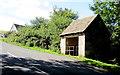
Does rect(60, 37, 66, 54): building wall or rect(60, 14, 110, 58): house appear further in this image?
rect(60, 37, 66, 54): building wall

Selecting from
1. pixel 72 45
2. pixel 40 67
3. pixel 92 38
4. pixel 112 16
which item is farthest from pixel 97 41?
pixel 40 67

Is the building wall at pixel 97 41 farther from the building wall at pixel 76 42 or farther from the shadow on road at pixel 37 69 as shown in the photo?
the shadow on road at pixel 37 69

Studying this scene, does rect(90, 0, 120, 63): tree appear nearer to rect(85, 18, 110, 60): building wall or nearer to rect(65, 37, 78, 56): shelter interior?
rect(85, 18, 110, 60): building wall

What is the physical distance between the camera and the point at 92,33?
2006cm

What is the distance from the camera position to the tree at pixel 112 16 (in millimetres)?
23422

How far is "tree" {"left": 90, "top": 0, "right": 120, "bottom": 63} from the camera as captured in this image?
23.4m

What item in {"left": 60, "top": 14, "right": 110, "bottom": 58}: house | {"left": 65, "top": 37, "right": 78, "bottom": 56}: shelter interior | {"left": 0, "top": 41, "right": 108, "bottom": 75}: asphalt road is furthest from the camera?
{"left": 65, "top": 37, "right": 78, "bottom": 56}: shelter interior

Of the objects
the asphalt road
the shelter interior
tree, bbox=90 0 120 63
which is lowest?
the asphalt road

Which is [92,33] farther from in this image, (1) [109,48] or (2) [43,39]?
(2) [43,39]

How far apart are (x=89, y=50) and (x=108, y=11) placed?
1329 cm


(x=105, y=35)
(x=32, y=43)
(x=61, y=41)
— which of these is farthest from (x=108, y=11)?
(x=32, y=43)

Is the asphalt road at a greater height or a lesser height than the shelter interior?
lesser

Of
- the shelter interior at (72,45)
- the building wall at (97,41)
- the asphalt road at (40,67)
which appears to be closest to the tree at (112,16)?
the building wall at (97,41)

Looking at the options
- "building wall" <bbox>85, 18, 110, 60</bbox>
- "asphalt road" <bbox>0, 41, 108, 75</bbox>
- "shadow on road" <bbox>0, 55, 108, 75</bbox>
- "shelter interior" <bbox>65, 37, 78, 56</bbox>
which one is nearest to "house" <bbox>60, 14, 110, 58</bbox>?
"building wall" <bbox>85, 18, 110, 60</bbox>
